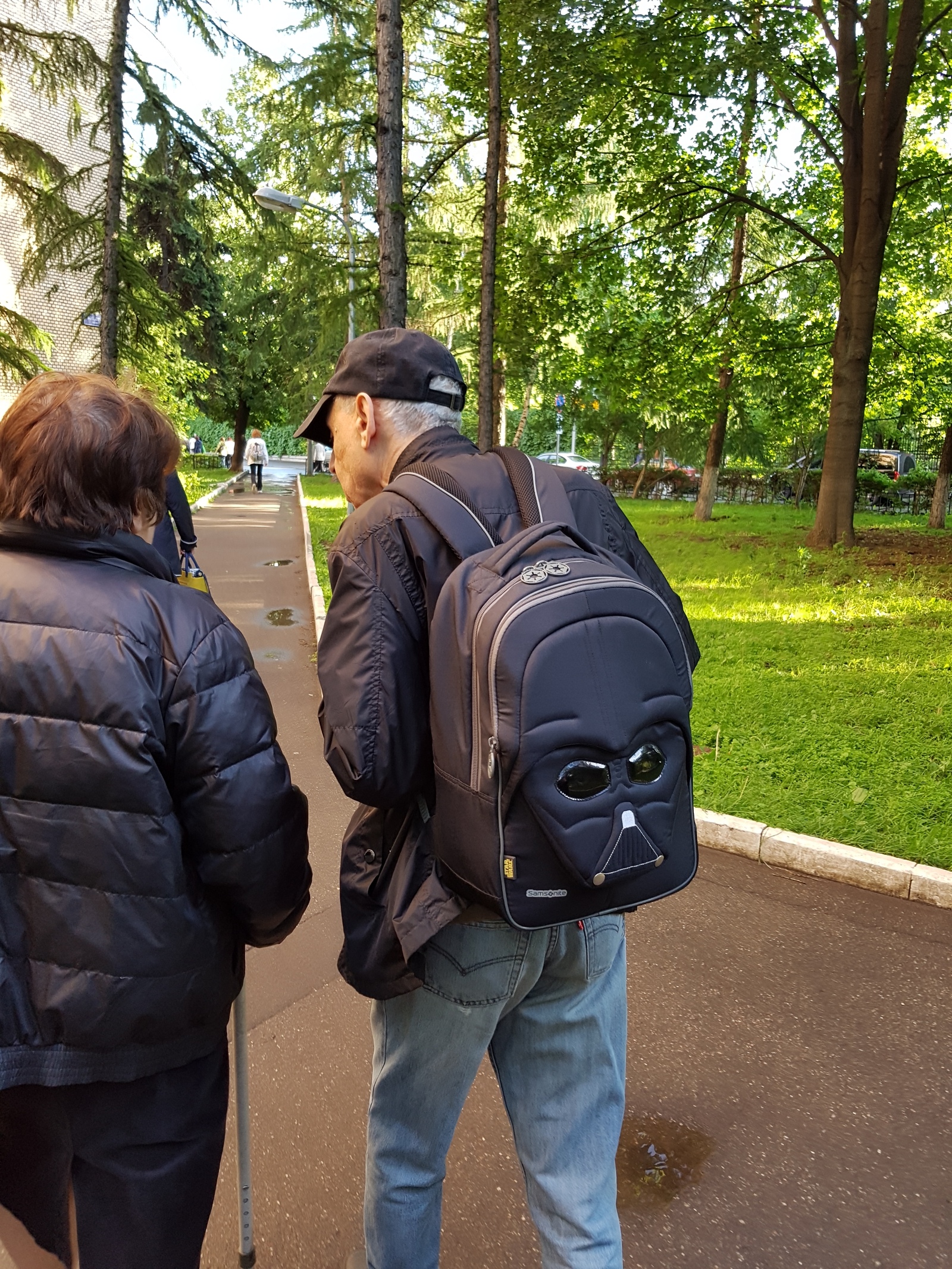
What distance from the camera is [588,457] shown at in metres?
61.8

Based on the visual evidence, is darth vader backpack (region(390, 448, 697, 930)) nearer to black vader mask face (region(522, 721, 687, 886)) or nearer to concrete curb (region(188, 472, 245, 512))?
black vader mask face (region(522, 721, 687, 886))

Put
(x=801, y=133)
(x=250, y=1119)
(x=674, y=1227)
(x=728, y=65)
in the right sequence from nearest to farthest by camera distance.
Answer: (x=674, y=1227) → (x=250, y=1119) → (x=728, y=65) → (x=801, y=133)

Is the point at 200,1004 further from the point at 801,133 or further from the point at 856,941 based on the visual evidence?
the point at 801,133

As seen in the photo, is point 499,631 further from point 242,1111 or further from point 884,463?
point 884,463

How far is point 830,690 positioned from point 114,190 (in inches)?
492

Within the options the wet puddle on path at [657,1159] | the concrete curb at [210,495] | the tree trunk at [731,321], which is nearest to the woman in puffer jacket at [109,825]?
the wet puddle on path at [657,1159]

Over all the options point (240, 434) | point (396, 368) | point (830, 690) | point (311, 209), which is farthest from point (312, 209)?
point (240, 434)

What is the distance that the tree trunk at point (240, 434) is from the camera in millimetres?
41250

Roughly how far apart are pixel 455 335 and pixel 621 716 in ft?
98.2

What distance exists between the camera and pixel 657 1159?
2.81 meters

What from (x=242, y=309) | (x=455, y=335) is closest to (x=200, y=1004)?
(x=242, y=309)

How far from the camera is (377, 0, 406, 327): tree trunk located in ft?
26.1

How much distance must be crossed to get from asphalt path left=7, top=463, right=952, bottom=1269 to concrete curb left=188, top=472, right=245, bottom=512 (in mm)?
15680

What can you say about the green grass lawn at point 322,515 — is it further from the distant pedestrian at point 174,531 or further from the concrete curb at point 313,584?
the distant pedestrian at point 174,531
